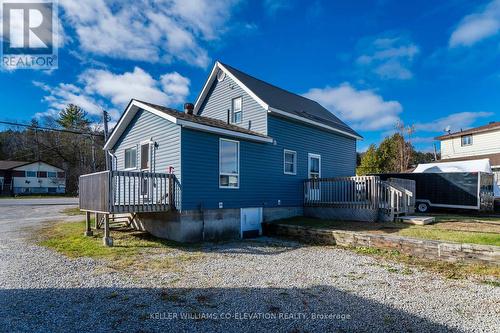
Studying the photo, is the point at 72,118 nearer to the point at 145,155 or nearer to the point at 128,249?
the point at 145,155

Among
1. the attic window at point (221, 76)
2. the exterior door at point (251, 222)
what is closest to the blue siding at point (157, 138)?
the exterior door at point (251, 222)

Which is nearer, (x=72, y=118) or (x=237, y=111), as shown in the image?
(x=237, y=111)

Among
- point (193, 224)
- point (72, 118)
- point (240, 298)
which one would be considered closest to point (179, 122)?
point (193, 224)

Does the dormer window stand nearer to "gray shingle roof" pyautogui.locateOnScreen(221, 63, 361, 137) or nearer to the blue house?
the blue house

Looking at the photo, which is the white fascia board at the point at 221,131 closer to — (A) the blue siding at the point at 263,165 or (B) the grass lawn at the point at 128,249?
(A) the blue siding at the point at 263,165

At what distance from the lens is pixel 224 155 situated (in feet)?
34.0

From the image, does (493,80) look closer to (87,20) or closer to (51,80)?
(87,20)

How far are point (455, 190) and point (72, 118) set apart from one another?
5214 centimetres

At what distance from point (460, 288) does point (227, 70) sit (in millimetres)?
11788

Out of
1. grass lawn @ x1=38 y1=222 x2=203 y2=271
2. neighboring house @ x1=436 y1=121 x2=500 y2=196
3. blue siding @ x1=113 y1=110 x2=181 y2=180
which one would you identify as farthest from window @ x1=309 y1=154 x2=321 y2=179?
neighboring house @ x1=436 y1=121 x2=500 y2=196

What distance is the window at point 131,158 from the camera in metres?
11.7

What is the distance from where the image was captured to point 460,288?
5270 millimetres

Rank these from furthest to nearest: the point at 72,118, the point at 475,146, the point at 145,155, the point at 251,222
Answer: the point at 72,118 → the point at 475,146 → the point at 251,222 → the point at 145,155

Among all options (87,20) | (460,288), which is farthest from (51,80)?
(460,288)
